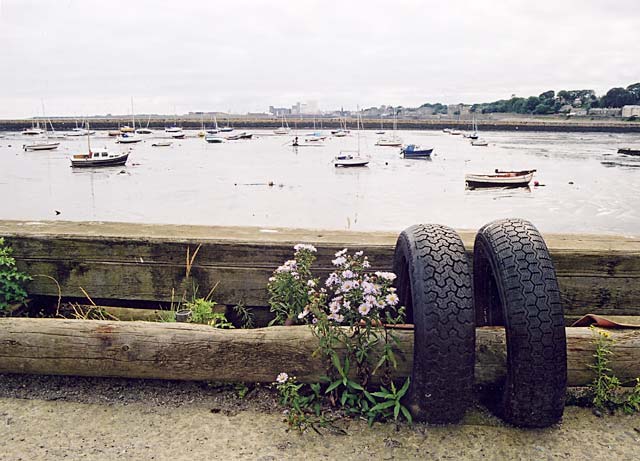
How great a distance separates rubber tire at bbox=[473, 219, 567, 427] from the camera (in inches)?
111

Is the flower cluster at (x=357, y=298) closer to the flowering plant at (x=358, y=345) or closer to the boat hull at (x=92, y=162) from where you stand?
the flowering plant at (x=358, y=345)

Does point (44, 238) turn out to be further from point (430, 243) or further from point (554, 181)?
point (554, 181)

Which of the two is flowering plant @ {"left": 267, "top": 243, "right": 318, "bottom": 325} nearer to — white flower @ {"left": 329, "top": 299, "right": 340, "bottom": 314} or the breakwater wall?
white flower @ {"left": 329, "top": 299, "right": 340, "bottom": 314}

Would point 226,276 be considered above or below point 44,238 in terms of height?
below

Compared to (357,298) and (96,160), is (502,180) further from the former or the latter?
(357,298)

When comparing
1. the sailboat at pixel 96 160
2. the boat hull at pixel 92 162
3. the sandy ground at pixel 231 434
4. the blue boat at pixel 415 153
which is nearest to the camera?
the sandy ground at pixel 231 434

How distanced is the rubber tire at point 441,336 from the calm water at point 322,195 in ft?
40.5

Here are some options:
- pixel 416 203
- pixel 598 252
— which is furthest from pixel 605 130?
pixel 598 252

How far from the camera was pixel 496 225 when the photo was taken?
10.9 ft

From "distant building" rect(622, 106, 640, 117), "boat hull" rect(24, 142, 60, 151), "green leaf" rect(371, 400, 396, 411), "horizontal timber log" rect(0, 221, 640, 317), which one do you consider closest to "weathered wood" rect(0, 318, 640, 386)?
"green leaf" rect(371, 400, 396, 411)

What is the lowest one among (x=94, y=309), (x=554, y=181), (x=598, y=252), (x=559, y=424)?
(x=554, y=181)

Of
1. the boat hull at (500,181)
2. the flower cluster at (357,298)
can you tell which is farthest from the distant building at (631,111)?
the flower cluster at (357,298)

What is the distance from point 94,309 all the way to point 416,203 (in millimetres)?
32996

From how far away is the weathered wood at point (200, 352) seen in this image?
10.2 feet
